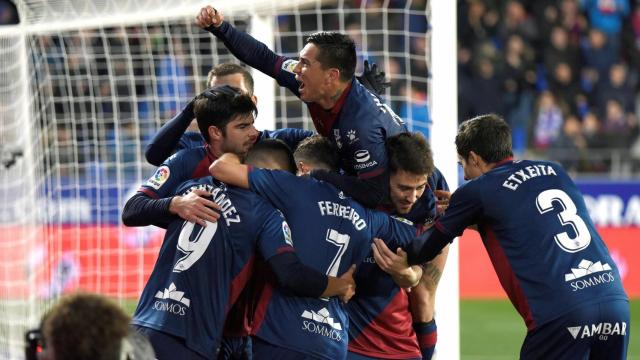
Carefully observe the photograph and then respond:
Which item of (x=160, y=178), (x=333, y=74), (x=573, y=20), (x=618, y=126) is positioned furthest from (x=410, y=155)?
(x=573, y=20)

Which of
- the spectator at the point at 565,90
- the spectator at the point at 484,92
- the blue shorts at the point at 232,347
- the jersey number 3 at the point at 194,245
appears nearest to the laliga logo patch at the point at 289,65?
Result: the jersey number 3 at the point at 194,245

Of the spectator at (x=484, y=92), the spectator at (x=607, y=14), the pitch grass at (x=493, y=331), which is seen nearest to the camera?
the pitch grass at (x=493, y=331)

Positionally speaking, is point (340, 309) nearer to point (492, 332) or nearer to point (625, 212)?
point (492, 332)

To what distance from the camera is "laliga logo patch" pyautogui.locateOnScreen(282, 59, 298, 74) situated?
5051 mm

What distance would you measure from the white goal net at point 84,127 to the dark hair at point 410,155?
1.89 metres

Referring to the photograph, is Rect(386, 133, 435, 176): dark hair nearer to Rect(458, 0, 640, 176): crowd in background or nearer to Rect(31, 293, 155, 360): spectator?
Rect(31, 293, 155, 360): spectator

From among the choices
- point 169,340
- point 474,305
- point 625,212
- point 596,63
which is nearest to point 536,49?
point 596,63

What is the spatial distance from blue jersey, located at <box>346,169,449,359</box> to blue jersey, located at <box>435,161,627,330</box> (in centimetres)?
45

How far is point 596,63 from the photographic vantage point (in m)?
14.7

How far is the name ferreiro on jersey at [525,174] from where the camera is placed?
4414mm

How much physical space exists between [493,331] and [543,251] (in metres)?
5.12

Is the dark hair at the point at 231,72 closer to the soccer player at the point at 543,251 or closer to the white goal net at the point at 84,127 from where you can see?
the white goal net at the point at 84,127

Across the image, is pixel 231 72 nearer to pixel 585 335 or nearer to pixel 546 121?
pixel 585 335

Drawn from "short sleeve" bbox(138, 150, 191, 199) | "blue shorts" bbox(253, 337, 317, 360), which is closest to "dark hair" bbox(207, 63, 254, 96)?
"short sleeve" bbox(138, 150, 191, 199)
